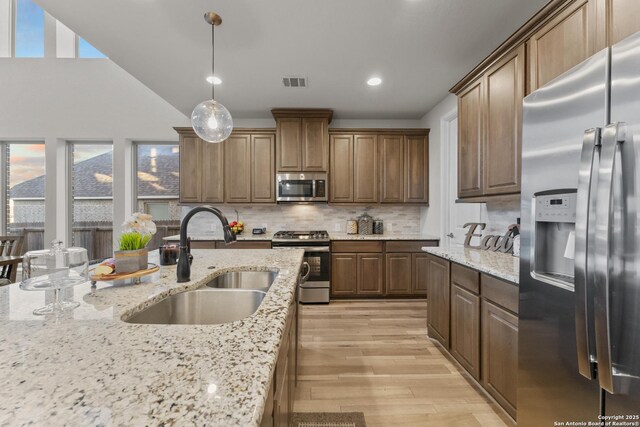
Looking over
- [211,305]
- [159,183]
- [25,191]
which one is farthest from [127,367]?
[25,191]

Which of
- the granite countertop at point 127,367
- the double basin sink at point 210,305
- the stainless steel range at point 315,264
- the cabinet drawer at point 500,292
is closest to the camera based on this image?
the granite countertop at point 127,367

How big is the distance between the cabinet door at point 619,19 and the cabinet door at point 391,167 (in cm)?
279

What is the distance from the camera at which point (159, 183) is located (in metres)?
4.54

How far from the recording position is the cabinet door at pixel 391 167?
4.10 m

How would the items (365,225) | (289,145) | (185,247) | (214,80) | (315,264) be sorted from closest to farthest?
1. (185,247)
2. (214,80)
3. (315,264)
4. (289,145)
5. (365,225)

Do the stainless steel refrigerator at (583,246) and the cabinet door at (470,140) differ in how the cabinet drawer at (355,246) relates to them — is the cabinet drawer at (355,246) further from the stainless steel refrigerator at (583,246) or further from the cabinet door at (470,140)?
the stainless steel refrigerator at (583,246)

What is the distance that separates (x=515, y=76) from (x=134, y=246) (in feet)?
8.64

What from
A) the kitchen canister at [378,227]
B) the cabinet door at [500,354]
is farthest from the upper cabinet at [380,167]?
the cabinet door at [500,354]

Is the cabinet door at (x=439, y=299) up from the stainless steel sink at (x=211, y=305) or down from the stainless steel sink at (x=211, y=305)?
down

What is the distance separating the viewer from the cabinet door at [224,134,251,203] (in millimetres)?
4047

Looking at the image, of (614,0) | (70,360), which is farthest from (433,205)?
(70,360)

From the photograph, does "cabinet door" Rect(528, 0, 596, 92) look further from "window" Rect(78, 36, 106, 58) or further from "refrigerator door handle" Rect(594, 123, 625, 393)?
"window" Rect(78, 36, 106, 58)

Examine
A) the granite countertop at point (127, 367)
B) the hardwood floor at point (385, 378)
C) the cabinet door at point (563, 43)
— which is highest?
the cabinet door at point (563, 43)

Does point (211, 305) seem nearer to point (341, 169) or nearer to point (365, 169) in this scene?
point (341, 169)
